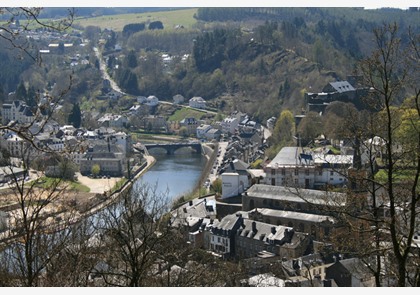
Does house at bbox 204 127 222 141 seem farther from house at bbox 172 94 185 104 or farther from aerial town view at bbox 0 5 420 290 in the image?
house at bbox 172 94 185 104

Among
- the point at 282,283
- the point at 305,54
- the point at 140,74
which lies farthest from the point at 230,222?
the point at 140,74

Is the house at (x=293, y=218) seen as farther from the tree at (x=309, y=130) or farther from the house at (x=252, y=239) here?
the tree at (x=309, y=130)

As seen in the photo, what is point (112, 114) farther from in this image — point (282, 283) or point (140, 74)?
point (282, 283)

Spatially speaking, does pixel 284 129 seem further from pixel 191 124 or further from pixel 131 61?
pixel 131 61

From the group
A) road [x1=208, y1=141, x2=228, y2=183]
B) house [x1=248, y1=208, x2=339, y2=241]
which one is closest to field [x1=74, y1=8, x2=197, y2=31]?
road [x1=208, y1=141, x2=228, y2=183]

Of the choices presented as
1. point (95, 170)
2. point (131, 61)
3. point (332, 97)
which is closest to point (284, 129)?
point (332, 97)

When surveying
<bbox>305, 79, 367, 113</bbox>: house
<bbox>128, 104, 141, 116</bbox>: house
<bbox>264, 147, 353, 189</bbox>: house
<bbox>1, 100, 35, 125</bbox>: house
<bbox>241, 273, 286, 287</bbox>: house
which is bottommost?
<bbox>128, 104, 141, 116</bbox>: house

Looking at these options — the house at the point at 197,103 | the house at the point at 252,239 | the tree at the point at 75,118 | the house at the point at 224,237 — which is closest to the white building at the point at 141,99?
the house at the point at 197,103
